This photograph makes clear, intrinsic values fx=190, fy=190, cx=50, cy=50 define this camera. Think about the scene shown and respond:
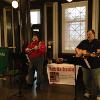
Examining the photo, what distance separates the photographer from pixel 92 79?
12.5 feet

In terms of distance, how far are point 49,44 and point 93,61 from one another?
3003 millimetres

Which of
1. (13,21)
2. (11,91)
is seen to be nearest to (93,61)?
(11,91)

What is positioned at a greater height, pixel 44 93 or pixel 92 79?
pixel 92 79

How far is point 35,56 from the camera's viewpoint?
469 cm

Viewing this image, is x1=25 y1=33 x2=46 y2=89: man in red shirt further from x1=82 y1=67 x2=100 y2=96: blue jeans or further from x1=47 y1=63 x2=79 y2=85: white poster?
x1=82 y1=67 x2=100 y2=96: blue jeans

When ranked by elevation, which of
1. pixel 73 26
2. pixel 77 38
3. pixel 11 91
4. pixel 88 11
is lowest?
pixel 11 91

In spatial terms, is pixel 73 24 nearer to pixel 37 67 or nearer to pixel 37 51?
pixel 37 51

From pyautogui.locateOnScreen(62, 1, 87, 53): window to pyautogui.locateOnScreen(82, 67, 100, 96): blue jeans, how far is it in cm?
229

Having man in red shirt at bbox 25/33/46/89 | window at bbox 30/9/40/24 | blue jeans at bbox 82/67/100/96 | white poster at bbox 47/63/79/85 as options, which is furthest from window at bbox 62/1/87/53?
blue jeans at bbox 82/67/100/96

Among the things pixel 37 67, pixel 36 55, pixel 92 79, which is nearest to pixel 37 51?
pixel 36 55

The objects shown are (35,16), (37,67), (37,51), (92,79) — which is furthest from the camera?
(35,16)

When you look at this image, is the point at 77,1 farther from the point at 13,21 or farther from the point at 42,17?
the point at 13,21

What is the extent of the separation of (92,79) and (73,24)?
2.70m

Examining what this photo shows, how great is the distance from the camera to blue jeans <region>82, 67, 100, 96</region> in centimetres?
372
